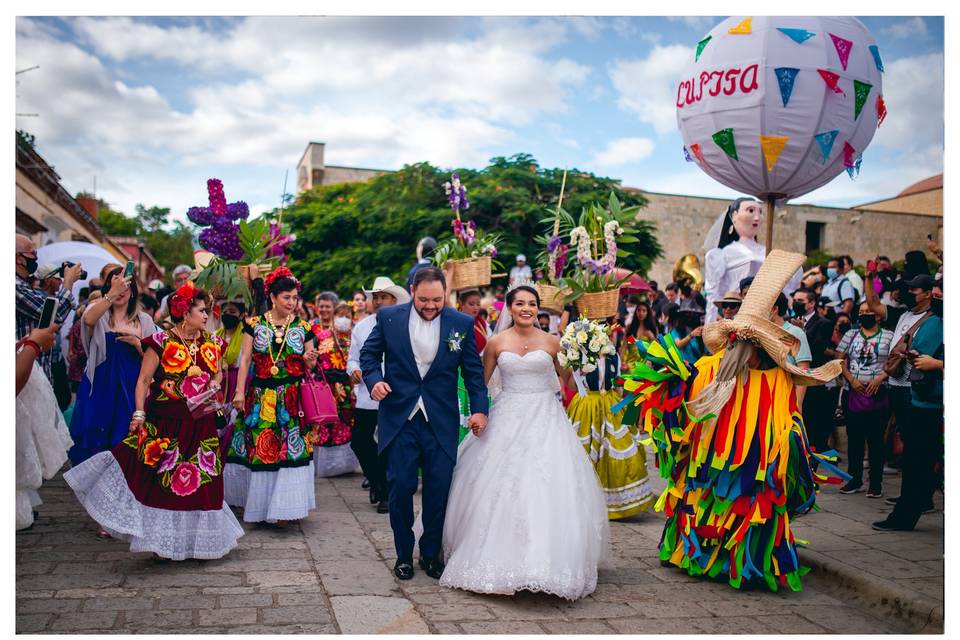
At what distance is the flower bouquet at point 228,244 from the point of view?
745 cm

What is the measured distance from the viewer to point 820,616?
494 centimetres

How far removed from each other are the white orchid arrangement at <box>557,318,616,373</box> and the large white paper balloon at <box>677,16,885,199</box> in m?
1.87

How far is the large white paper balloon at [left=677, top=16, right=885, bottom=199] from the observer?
6074 millimetres

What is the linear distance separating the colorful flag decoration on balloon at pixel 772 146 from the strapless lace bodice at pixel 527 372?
7.78 feet

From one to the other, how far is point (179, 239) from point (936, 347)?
69.5 meters

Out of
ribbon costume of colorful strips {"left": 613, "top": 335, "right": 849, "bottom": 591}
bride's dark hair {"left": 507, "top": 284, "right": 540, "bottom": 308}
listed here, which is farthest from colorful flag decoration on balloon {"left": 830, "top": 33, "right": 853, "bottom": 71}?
bride's dark hair {"left": 507, "top": 284, "right": 540, "bottom": 308}

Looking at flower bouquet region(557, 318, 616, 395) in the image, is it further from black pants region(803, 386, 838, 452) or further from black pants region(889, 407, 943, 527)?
black pants region(803, 386, 838, 452)

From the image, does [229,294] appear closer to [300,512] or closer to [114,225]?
[300,512]

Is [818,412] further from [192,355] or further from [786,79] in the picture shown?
[192,355]

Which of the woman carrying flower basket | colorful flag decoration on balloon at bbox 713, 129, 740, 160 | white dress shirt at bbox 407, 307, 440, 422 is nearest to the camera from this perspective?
white dress shirt at bbox 407, 307, 440, 422

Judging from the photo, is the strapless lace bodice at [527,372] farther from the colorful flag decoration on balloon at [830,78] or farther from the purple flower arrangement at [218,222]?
the purple flower arrangement at [218,222]

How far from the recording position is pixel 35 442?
6098 millimetres

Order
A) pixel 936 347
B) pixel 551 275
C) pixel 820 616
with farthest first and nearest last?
pixel 551 275 < pixel 936 347 < pixel 820 616

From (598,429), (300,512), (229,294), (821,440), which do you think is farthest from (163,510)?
(821,440)
